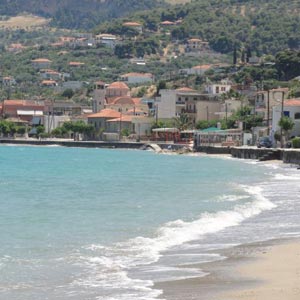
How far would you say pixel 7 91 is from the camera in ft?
631

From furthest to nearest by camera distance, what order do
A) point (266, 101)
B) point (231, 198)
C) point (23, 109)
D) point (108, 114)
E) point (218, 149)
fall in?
point (23, 109) < point (108, 114) < point (266, 101) < point (218, 149) < point (231, 198)

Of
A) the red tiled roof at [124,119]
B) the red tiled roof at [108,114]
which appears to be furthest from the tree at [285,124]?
the red tiled roof at [108,114]

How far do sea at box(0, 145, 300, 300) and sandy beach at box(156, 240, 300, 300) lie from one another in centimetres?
38

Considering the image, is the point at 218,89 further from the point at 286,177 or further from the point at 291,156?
the point at 286,177

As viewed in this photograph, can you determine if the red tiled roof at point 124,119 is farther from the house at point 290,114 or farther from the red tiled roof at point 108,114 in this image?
the house at point 290,114

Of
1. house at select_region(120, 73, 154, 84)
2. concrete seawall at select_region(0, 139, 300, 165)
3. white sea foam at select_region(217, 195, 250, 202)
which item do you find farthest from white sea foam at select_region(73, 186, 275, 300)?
house at select_region(120, 73, 154, 84)

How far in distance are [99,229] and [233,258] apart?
6.14m

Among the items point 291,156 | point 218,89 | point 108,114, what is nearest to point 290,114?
point 291,156

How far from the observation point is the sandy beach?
17281mm

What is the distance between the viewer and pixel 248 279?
18.8 meters

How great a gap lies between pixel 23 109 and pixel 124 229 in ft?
411

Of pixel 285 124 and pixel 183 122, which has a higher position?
pixel 285 124

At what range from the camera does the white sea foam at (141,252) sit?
728 inches

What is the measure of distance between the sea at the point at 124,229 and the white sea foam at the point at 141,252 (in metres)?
0.02
